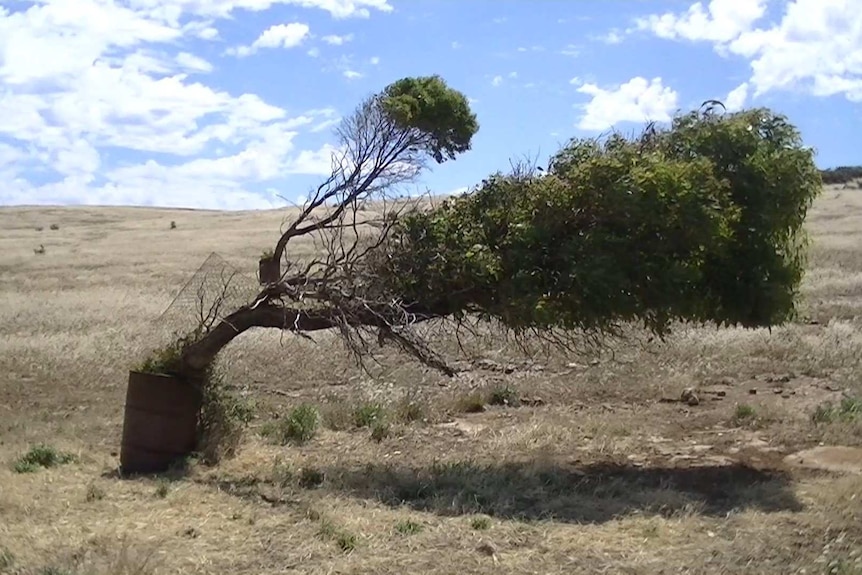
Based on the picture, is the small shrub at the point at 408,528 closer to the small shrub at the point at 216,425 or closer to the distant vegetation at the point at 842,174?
the small shrub at the point at 216,425

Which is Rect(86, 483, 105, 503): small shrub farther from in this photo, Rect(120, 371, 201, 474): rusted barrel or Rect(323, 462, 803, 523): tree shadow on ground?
Rect(323, 462, 803, 523): tree shadow on ground

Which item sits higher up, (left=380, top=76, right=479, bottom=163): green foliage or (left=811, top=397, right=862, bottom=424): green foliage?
(left=380, top=76, right=479, bottom=163): green foliage

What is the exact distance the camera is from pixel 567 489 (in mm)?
11359

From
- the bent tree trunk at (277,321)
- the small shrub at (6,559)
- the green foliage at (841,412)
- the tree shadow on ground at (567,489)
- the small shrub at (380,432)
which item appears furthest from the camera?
the small shrub at (380,432)

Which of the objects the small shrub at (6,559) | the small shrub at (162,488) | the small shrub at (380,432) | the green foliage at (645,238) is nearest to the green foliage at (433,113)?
the green foliage at (645,238)

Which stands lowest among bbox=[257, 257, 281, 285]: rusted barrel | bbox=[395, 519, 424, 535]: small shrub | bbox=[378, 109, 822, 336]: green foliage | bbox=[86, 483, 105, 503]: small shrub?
bbox=[86, 483, 105, 503]: small shrub

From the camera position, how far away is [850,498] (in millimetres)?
Result: 10297

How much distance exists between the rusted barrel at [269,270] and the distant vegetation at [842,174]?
58836mm

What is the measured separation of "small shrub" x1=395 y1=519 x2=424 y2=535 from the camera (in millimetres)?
9453

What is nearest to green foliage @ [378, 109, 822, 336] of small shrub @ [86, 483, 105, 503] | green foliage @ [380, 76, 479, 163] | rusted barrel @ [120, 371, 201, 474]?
green foliage @ [380, 76, 479, 163]

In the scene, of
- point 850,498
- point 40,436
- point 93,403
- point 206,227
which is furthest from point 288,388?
point 206,227

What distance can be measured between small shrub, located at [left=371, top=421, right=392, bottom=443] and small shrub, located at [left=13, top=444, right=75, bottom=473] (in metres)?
4.01

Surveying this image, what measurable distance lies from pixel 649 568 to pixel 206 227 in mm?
46648

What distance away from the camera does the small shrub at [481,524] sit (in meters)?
9.62
